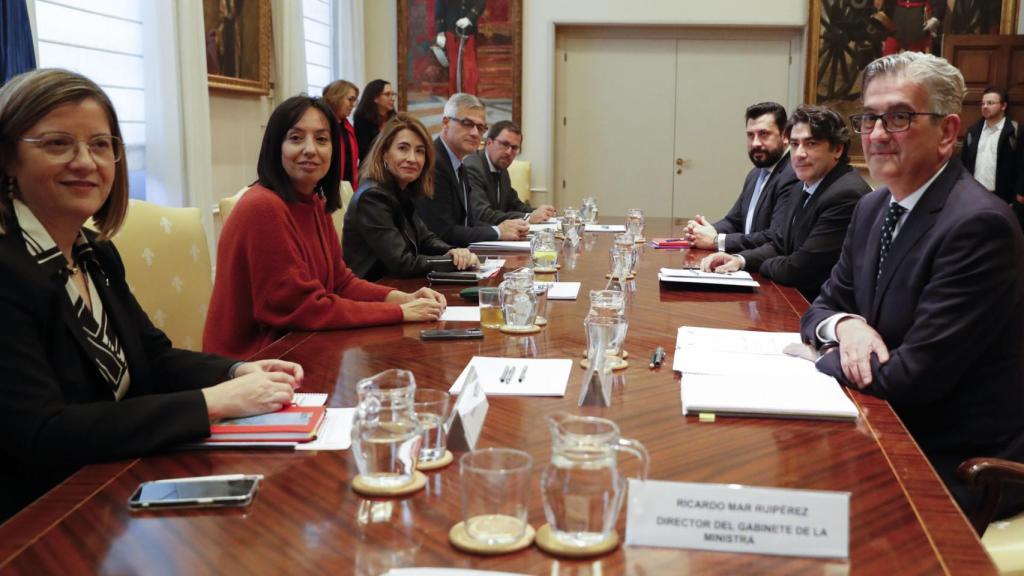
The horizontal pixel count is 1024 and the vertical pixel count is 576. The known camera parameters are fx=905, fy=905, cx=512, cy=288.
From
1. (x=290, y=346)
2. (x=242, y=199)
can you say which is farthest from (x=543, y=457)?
(x=242, y=199)

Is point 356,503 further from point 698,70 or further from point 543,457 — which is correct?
point 698,70

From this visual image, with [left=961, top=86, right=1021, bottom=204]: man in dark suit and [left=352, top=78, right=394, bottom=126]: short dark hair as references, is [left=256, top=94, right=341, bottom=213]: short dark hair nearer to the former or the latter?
[left=352, top=78, right=394, bottom=126]: short dark hair

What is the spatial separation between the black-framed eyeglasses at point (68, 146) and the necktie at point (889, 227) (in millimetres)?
1751

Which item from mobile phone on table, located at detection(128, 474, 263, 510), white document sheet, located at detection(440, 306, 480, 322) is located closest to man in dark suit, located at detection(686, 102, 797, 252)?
white document sheet, located at detection(440, 306, 480, 322)

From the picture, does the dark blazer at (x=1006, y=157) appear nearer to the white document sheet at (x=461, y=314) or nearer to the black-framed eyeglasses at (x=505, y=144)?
the black-framed eyeglasses at (x=505, y=144)

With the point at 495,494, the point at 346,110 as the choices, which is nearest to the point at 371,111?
the point at 346,110

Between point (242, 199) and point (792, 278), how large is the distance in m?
1.97

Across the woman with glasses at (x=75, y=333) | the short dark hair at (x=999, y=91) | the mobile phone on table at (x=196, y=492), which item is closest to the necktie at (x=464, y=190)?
the woman with glasses at (x=75, y=333)

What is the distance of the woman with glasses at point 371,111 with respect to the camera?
7230 millimetres

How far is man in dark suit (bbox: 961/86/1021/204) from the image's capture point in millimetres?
8070

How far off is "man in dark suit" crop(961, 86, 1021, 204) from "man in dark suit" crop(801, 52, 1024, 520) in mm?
6696

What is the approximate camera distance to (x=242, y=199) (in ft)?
8.50

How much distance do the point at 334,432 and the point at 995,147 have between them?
832 centimetres

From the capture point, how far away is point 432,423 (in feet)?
4.44
